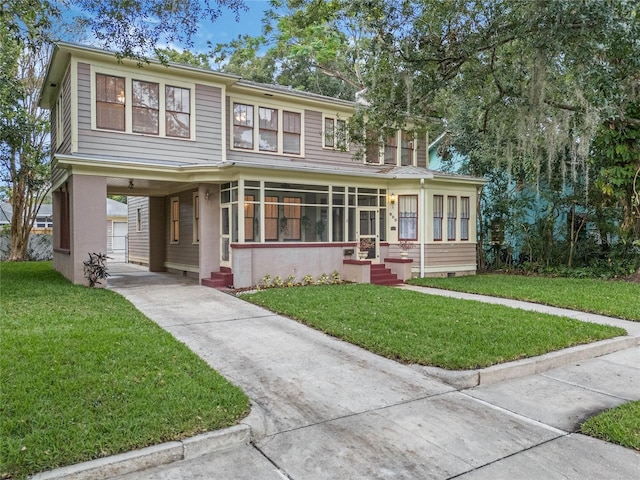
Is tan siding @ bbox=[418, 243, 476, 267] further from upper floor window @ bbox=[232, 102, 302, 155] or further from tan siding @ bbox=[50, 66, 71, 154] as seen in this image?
tan siding @ bbox=[50, 66, 71, 154]

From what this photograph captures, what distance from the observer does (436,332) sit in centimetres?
618

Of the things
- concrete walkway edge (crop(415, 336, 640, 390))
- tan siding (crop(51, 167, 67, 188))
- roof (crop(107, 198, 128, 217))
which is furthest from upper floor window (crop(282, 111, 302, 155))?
roof (crop(107, 198, 128, 217))

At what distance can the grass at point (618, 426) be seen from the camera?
131 inches

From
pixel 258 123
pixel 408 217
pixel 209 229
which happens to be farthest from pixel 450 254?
pixel 209 229

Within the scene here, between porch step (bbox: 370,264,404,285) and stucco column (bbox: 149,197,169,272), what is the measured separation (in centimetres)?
740

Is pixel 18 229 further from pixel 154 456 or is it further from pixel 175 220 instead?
pixel 154 456

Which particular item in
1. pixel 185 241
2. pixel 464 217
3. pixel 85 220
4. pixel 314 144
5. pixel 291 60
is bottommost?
pixel 185 241

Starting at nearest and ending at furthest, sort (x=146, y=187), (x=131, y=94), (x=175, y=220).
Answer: (x=131, y=94) < (x=146, y=187) < (x=175, y=220)

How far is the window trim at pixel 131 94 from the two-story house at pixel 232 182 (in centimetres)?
3

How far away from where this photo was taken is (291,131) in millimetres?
13703

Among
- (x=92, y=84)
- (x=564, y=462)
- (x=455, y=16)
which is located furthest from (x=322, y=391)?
(x=92, y=84)

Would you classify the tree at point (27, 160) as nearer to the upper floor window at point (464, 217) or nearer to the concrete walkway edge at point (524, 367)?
the upper floor window at point (464, 217)

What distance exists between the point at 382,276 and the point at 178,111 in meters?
7.12

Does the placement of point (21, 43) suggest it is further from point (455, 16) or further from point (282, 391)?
point (455, 16)
